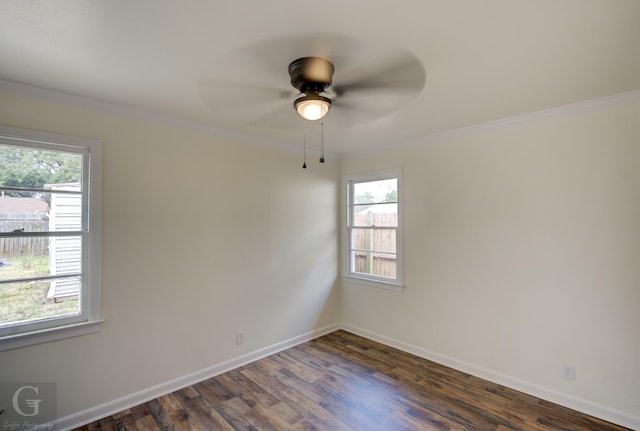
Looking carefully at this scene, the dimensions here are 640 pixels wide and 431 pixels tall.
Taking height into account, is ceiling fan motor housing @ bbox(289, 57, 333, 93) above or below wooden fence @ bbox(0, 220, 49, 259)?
above

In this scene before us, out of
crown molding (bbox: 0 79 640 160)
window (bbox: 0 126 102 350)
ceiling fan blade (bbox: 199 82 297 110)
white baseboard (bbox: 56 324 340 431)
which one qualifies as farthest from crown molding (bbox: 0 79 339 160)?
white baseboard (bbox: 56 324 340 431)

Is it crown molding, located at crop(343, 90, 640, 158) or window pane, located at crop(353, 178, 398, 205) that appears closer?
crown molding, located at crop(343, 90, 640, 158)

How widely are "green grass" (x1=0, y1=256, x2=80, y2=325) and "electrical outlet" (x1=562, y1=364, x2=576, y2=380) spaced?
3997mm

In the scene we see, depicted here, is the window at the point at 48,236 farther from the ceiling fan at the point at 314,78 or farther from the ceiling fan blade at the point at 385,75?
the ceiling fan blade at the point at 385,75

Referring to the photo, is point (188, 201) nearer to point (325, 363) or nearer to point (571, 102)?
point (325, 363)

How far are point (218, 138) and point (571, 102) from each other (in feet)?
10.2

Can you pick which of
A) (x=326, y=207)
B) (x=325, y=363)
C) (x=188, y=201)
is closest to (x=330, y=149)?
(x=326, y=207)

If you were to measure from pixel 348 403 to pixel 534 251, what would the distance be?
82.2 inches

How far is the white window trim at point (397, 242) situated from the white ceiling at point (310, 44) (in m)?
1.45

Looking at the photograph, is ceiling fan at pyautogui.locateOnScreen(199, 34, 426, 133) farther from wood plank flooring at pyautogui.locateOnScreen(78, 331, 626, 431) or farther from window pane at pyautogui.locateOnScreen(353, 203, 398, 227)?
wood plank flooring at pyautogui.locateOnScreen(78, 331, 626, 431)

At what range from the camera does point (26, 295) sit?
2.21 metres

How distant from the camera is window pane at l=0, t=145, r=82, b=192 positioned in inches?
84.2

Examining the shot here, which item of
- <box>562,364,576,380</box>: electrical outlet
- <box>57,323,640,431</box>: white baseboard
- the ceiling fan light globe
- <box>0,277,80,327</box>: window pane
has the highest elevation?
the ceiling fan light globe

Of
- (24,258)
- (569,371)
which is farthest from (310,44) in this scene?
(569,371)
